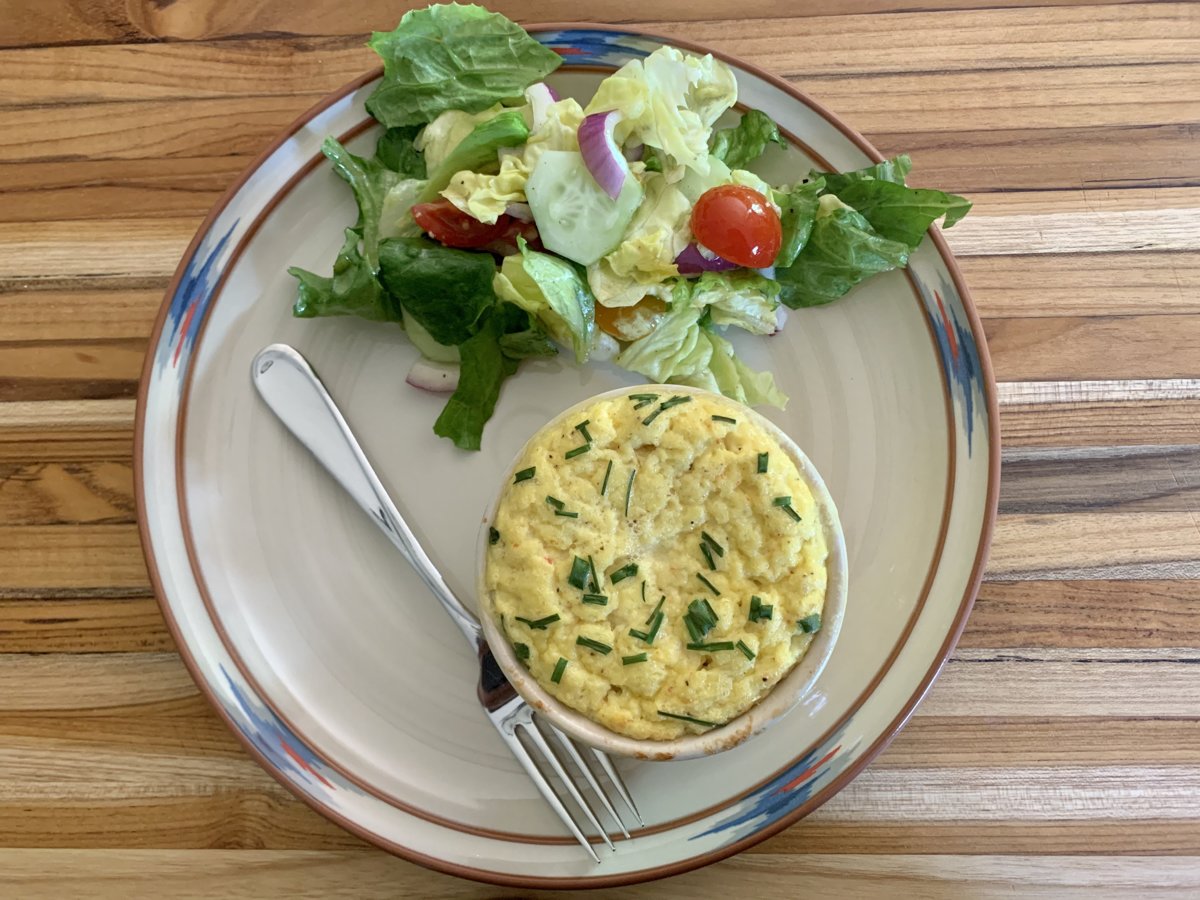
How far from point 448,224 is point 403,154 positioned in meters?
0.27

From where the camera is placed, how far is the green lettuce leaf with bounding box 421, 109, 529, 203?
6.97ft

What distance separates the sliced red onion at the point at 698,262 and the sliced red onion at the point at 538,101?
506mm

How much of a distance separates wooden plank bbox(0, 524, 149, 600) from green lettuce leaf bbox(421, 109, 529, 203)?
4.23 ft

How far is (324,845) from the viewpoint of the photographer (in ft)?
7.47

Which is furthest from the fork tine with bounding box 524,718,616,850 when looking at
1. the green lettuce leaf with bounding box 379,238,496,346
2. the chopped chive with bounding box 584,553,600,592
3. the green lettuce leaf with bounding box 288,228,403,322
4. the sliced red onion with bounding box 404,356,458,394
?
the green lettuce leaf with bounding box 288,228,403,322

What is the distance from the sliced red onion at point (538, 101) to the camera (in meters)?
2.20

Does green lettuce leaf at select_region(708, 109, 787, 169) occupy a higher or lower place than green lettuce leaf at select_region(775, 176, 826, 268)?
higher

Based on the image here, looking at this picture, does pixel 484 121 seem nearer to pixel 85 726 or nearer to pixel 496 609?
pixel 496 609

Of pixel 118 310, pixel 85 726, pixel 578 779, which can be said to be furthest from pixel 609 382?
pixel 85 726

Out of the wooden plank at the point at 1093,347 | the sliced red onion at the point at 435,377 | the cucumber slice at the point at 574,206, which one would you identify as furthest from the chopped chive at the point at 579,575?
the wooden plank at the point at 1093,347

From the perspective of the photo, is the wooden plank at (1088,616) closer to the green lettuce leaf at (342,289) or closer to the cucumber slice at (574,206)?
the cucumber slice at (574,206)

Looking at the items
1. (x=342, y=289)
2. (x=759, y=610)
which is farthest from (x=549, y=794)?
(x=342, y=289)

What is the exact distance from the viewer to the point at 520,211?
86.1 inches

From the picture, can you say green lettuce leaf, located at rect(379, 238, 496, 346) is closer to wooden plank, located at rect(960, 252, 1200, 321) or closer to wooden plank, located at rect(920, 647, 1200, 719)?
wooden plank, located at rect(960, 252, 1200, 321)
